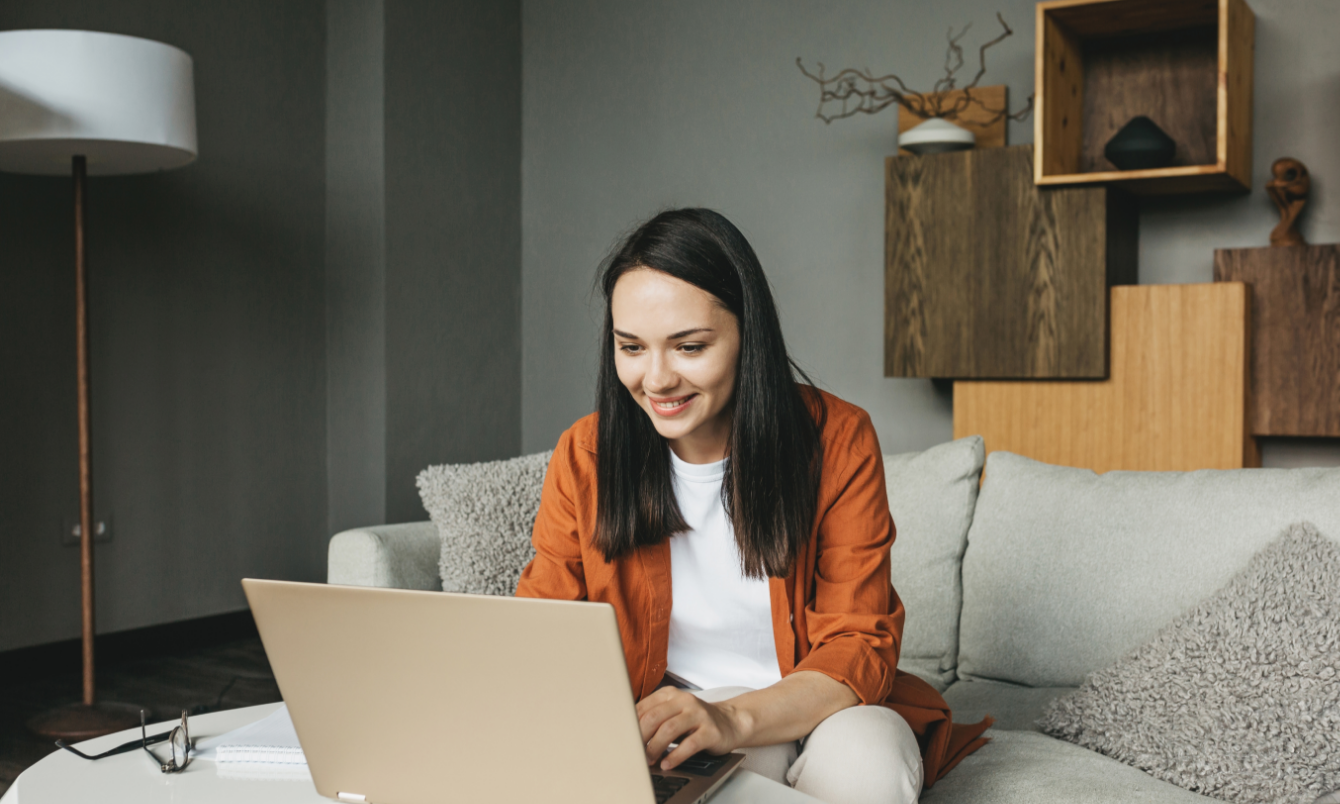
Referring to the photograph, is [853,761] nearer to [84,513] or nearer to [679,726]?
[679,726]

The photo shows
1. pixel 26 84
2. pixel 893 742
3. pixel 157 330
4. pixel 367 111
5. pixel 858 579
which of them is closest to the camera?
pixel 893 742

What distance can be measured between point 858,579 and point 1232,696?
578mm

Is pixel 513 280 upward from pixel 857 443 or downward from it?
upward

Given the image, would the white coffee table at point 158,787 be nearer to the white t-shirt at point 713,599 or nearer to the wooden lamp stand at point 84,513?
the white t-shirt at point 713,599

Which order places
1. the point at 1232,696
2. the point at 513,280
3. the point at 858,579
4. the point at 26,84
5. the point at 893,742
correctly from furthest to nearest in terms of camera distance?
the point at 513,280, the point at 26,84, the point at 1232,696, the point at 858,579, the point at 893,742

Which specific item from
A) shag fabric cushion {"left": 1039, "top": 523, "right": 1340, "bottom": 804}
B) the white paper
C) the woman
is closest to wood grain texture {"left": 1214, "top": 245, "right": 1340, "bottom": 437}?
shag fabric cushion {"left": 1039, "top": 523, "right": 1340, "bottom": 804}

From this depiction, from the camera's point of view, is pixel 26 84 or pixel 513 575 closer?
pixel 513 575

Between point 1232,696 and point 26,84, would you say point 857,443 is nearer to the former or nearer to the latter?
point 1232,696

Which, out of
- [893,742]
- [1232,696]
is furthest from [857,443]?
[1232,696]

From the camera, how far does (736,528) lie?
1277mm

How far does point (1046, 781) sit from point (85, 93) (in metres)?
2.30

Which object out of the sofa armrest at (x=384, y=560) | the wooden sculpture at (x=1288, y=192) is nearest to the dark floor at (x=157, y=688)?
the sofa armrest at (x=384, y=560)

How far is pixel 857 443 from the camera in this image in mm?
1298

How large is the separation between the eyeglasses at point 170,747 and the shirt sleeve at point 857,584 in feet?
1.96
